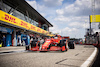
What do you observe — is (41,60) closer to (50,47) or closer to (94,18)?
(50,47)

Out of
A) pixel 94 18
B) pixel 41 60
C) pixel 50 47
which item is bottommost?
pixel 41 60

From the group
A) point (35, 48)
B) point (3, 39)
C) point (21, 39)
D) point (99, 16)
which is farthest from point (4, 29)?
point (99, 16)

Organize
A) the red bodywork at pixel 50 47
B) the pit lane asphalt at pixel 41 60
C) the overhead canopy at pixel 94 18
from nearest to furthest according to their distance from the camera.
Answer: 1. the pit lane asphalt at pixel 41 60
2. the red bodywork at pixel 50 47
3. the overhead canopy at pixel 94 18

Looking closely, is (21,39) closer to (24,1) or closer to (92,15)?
(24,1)

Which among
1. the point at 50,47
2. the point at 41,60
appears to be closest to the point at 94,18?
the point at 50,47

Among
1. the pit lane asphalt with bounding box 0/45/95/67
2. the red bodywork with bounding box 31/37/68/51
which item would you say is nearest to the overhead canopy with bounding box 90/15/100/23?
the red bodywork with bounding box 31/37/68/51

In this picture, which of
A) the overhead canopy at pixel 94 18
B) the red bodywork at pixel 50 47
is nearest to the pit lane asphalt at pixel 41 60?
the red bodywork at pixel 50 47

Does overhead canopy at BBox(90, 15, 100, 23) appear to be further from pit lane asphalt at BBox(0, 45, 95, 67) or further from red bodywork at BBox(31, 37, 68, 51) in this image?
pit lane asphalt at BBox(0, 45, 95, 67)

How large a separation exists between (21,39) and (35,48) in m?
17.3

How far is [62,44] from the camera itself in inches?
369

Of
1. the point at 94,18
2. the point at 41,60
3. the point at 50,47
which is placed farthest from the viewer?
the point at 94,18

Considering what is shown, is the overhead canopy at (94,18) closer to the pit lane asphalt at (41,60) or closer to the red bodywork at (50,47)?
the red bodywork at (50,47)

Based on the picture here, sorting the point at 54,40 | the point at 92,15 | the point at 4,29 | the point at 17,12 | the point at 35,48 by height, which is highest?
the point at 92,15

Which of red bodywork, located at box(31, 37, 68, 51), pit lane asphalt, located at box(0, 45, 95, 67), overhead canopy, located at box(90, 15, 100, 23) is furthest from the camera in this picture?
overhead canopy, located at box(90, 15, 100, 23)
